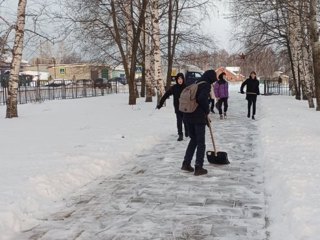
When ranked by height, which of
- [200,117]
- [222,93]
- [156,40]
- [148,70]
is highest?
[156,40]

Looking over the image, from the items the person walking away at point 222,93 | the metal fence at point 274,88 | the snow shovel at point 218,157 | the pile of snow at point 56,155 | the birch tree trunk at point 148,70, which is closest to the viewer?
the pile of snow at point 56,155

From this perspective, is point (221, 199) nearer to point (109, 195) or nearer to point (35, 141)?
point (109, 195)

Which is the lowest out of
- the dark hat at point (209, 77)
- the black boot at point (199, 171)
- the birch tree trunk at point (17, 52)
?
the black boot at point (199, 171)

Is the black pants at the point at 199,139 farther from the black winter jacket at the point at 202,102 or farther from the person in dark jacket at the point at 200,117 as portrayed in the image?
the black winter jacket at the point at 202,102

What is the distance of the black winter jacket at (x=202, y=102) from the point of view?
25.9 ft

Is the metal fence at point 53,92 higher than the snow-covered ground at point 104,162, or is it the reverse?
the metal fence at point 53,92

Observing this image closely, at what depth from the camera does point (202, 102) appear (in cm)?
790

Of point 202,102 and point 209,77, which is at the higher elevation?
point 209,77

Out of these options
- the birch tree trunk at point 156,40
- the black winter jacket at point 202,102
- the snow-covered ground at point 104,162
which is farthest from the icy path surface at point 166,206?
the birch tree trunk at point 156,40

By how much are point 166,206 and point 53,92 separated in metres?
33.1

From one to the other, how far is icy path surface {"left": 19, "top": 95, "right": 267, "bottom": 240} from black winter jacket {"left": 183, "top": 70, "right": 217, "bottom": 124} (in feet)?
3.14

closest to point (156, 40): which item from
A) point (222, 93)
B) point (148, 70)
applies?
point (222, 93)

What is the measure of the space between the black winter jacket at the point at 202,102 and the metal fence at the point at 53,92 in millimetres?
24458

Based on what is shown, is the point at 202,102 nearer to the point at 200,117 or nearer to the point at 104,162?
the point at 200,117
